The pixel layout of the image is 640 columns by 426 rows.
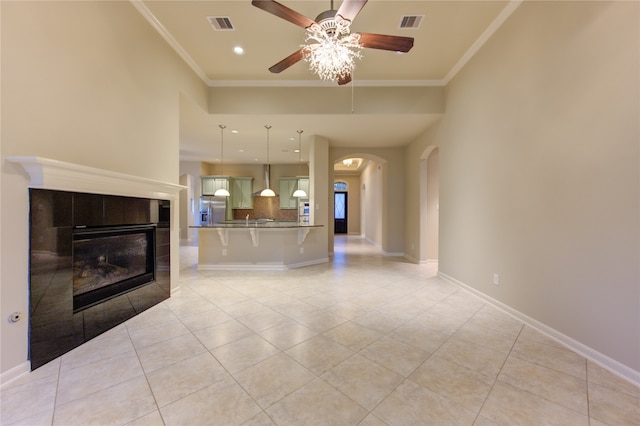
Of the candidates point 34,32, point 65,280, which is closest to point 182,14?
point 34,32

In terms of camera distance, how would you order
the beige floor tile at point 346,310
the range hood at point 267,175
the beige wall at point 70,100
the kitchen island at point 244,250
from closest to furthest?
the beige wall at point 70,100
the beige floor tile at point 346,310
the kitchen island at point 244,250
the range hood at point 267,175

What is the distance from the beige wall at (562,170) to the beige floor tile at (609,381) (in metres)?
0.10

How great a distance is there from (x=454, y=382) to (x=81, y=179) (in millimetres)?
3237

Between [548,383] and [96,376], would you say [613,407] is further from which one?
[96,376]

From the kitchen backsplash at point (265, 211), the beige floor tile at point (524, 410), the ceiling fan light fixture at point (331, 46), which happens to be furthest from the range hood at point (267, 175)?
the beige floor tile at point (524, 410)

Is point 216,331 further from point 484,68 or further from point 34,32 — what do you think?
point 484,68

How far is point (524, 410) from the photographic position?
4.83ft

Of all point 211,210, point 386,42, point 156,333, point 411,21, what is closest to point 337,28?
point 386,42

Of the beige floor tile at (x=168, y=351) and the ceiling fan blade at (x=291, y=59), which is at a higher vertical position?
the ceiling fan blade at (x=291, y=59)

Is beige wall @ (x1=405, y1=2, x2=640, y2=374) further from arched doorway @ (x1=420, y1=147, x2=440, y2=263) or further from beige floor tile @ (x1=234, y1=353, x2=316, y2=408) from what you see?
beige floor tile @ (x1=234, y1=353, x2=316, y2=408)

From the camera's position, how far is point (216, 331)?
2439 mm

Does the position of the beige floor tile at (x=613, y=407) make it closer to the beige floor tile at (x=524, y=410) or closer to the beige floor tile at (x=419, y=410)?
the beige floor tile at (x=524, y=410)

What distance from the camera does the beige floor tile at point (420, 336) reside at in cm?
220

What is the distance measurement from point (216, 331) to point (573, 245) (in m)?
3.30
